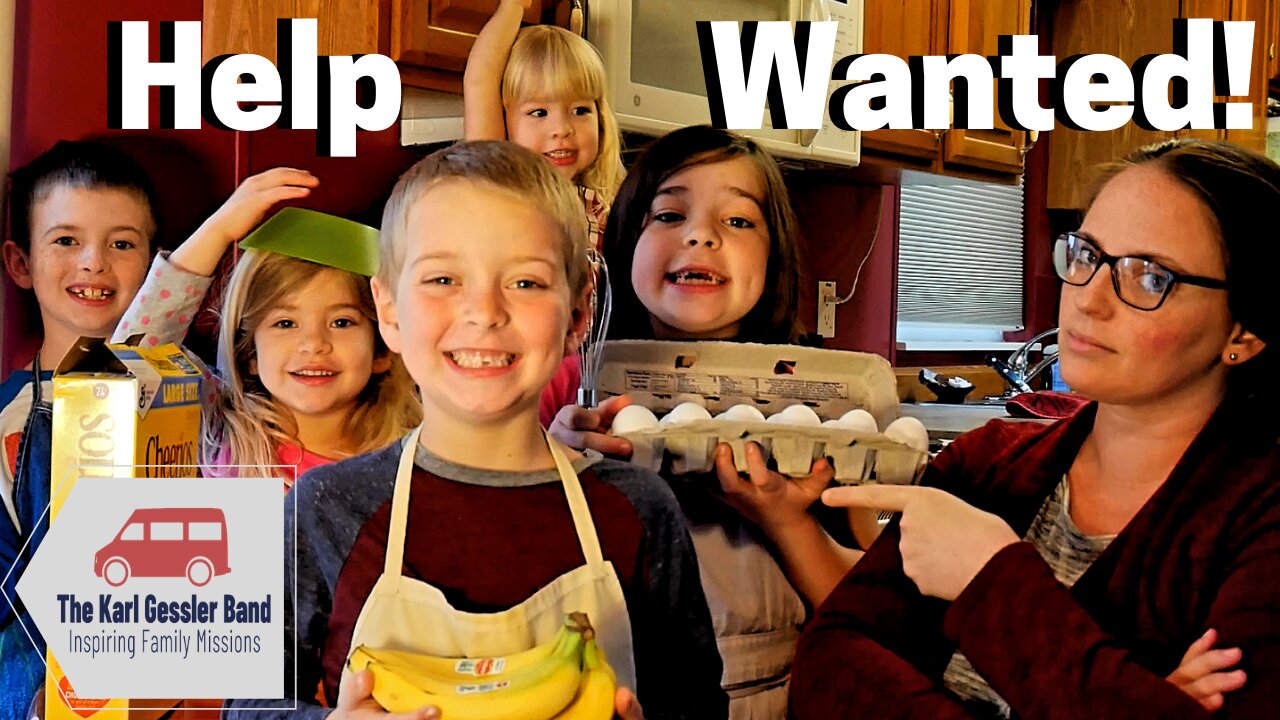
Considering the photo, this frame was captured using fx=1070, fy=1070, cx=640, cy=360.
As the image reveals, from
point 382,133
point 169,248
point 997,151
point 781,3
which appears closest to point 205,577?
point 169,248

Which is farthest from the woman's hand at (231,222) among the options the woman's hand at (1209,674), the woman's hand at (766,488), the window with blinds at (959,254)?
the window with blinds at (959,254)

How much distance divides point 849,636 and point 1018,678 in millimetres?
156

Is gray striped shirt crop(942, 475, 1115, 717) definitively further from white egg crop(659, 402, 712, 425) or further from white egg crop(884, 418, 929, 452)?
white egg crop(659, 402, 712, 425)

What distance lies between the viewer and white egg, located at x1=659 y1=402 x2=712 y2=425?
Answer: 38.7 inches

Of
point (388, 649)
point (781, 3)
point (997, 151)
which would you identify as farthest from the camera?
point (997, 151)

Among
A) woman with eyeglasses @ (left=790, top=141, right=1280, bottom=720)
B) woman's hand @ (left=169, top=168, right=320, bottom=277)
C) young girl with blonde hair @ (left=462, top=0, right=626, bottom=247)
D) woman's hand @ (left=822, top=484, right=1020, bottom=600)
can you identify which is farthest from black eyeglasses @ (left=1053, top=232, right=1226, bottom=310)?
woman's hand @ (left=169, top=168, right=320, bottom=277)

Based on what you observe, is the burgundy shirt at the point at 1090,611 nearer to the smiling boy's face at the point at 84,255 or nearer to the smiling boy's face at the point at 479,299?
the smiling boy's face at the point at 479,299

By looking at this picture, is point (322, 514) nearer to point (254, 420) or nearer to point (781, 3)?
point (254, 420)

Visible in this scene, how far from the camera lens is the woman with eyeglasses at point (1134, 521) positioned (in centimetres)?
82

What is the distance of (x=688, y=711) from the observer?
92 centimetres

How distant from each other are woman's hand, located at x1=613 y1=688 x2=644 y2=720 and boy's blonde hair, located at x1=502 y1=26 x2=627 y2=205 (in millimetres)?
459

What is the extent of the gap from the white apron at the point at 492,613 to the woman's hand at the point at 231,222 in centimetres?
24

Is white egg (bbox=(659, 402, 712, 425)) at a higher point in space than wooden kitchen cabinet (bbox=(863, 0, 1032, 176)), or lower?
lower

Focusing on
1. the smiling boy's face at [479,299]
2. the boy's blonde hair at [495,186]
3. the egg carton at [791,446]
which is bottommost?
the egg carton at [791,446]
